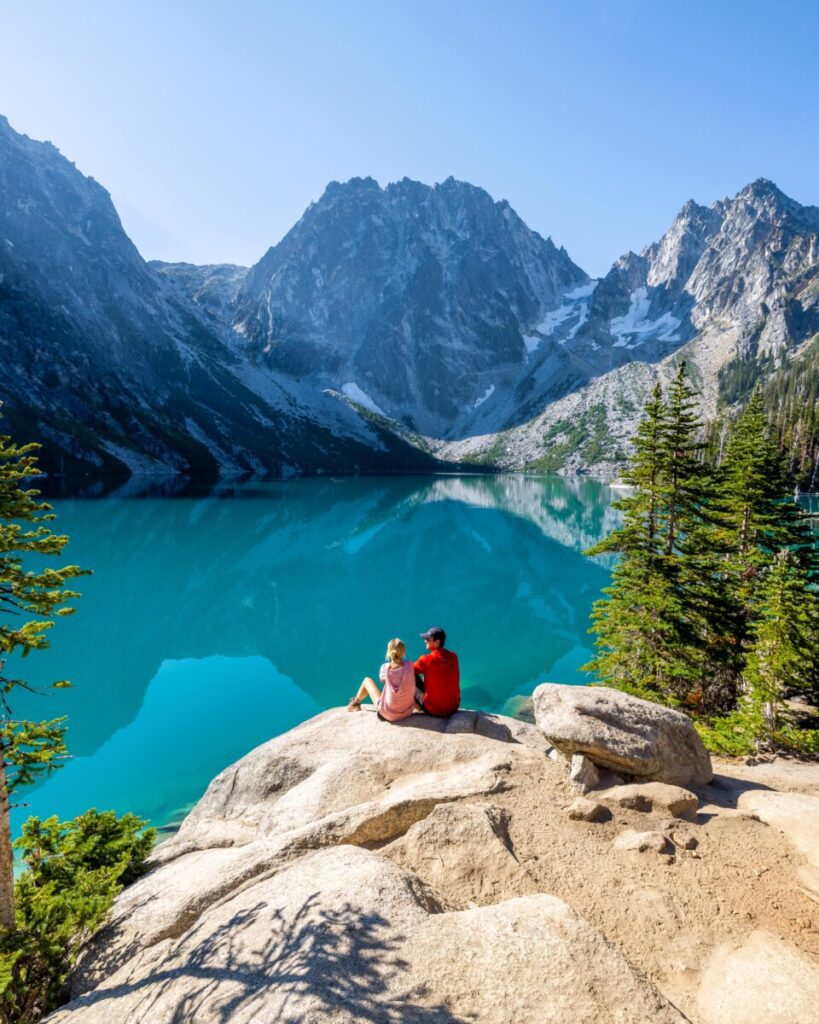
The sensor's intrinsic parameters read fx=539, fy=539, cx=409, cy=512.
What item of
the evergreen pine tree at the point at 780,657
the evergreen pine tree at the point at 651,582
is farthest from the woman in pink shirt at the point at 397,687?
the evergreen pine tree at the point at 780,657

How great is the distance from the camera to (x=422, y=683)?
1377 cm

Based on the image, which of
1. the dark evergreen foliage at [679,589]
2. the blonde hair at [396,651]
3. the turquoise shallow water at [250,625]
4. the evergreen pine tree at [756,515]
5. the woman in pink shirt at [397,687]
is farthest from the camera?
the turquoise shallow water at [250,625]

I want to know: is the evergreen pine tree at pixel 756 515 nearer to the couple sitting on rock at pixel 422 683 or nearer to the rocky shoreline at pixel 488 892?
the rocky shoreline at pixel 488 892

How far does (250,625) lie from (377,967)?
4040cm

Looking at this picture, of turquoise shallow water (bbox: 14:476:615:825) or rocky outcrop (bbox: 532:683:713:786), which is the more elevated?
rocky outcrop (bbox: 532:683:713:786)

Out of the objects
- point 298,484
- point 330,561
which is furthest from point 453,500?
point 330,561

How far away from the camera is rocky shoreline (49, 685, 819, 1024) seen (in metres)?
5.44

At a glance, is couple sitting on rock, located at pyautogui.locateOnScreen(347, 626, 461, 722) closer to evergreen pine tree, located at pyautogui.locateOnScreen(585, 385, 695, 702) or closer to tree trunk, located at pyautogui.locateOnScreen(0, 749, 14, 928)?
tree trunk, located at pyautogui.locateOnScreen(0, 749, 14, 928)

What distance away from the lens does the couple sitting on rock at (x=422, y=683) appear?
42.0 ft

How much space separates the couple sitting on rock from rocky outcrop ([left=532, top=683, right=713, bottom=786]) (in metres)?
2.50

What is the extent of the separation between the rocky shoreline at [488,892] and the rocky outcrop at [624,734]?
1.6 inches

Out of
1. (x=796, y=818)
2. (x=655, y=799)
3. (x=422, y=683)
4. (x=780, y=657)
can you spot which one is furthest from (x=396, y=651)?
(x=780, y=657)

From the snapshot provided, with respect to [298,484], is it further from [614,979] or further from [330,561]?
[614,979]

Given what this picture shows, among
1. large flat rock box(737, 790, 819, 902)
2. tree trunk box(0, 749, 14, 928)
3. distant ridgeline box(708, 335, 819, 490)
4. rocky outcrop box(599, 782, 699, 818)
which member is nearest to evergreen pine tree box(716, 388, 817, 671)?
large flat rock box(737, 790, 819, 902)
